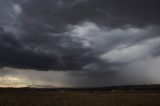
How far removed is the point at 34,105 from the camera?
3000cm

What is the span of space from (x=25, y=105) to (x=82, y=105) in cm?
760

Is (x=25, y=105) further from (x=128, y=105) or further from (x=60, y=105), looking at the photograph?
(x=128, y=105)

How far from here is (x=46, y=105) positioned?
101 ft

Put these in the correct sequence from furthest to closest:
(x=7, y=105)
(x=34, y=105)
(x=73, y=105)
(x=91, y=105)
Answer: (x=91, y=105) → (x=73, y=105) → (x=34, y=105) → (x=7, y=105)

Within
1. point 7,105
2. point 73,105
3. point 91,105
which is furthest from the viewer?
point 91,105

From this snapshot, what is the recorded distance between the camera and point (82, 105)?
32.8 m

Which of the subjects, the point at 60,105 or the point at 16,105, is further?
the point at 60,105

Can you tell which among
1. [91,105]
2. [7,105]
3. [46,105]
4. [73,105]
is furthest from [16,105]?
[91,105]

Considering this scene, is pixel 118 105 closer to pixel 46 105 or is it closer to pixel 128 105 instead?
pixel 128 105

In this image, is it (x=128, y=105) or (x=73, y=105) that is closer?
(x=73, y=105)

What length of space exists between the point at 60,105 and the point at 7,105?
6605 mm

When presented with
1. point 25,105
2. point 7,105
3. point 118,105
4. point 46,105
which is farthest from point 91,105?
point 7,105

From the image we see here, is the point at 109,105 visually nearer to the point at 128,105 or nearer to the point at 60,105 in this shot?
the point at 128,105

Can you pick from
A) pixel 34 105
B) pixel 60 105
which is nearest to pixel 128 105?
pixel 60 105
